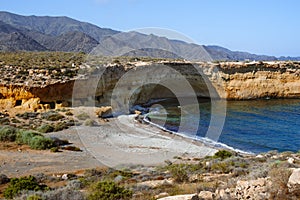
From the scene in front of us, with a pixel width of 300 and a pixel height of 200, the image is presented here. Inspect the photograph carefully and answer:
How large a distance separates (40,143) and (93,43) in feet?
274

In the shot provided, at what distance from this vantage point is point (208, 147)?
23109mm

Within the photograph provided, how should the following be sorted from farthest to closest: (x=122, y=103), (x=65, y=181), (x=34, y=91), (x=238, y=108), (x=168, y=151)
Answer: (x=238, y=108) < (x=122, y=103) < (x=34, y=91) < (x=168, y=151) < (x=65, y=181)

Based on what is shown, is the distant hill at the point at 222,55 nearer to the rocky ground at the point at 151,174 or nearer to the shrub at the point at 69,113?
the shrub at the point at 69,113

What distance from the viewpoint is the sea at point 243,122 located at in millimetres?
25375

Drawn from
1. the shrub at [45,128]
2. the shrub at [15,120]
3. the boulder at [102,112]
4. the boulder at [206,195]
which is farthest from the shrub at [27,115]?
the boulder at [206,195]

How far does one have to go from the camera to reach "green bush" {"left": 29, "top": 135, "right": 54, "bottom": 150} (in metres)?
19.1

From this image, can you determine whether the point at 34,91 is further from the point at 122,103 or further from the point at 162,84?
the point at 162,84

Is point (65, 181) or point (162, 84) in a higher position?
point (162, 84)

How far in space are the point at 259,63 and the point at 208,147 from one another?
27.2 meters

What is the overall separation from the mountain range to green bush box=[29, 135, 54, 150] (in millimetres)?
13592

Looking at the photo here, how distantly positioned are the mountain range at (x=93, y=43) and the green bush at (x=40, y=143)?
13.6m

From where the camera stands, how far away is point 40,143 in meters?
19.2

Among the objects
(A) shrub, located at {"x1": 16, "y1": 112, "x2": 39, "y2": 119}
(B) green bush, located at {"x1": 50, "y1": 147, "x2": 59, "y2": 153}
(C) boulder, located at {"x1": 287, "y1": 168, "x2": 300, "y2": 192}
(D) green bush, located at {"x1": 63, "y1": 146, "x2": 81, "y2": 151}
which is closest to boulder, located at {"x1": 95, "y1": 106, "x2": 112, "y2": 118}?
(A) shrub, located at {"x1": 16, "y1": 112, "x2": 39, "y2": 119}

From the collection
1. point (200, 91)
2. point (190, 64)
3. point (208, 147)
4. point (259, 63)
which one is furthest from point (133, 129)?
point (259, 63)
